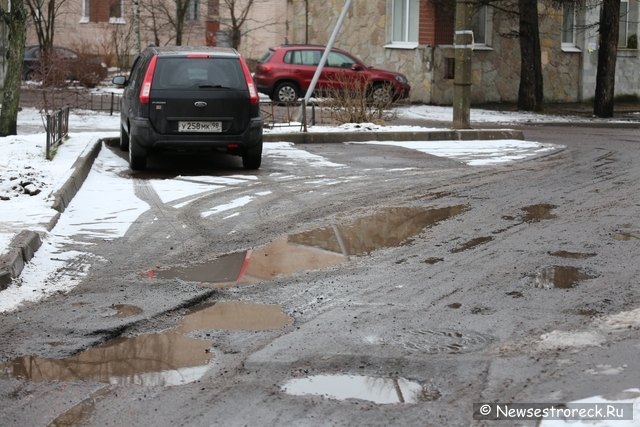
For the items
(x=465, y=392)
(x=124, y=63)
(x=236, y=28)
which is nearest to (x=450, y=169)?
(x=465, y=392)

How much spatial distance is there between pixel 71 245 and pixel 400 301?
3.19 m

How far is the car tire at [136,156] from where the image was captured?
491 inches

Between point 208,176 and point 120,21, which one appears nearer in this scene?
point 208,176

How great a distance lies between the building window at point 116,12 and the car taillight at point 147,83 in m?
30.6

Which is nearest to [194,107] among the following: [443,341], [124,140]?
[124,140]

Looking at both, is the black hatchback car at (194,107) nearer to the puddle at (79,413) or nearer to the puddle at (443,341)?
the puddle at (443,341)

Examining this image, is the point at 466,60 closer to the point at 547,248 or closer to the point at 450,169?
the point at 450,169

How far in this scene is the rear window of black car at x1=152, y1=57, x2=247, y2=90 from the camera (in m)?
12.5

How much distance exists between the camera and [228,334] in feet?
18.5

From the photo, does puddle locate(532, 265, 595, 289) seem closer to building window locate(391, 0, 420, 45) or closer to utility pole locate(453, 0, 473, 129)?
utility pole locate(453, 0, 473, 129)

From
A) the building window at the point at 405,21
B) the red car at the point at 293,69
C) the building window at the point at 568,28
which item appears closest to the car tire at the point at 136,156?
the red car at the point at 293,69

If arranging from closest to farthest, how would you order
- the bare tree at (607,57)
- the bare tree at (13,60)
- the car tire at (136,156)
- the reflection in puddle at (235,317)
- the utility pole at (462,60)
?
the reflection in puddle at (235,317)
the car tire at (136,156)
the bare tree at (13,60)
the utility pole at (462,60)
the bare tree at (607,57)

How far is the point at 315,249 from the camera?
803 cm

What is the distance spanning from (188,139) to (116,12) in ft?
106
